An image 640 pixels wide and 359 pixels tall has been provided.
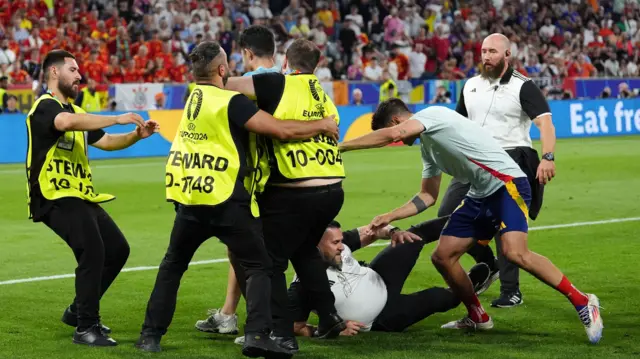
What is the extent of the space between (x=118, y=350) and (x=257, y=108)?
1902mm

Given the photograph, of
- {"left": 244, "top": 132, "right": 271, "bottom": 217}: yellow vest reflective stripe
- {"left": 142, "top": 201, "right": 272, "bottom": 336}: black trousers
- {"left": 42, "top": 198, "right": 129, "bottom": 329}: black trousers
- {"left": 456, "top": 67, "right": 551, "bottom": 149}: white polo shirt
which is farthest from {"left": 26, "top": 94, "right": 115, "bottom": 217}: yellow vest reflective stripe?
{"left": 456, "top": 67, "right": 551, "bottom": 149}: white polo shirt

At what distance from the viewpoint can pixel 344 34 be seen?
31.7m

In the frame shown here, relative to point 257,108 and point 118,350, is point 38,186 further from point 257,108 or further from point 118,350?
point 257,108

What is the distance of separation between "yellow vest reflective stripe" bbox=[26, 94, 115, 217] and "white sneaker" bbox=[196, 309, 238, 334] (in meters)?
1.18

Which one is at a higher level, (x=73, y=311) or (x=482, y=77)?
(x=482, y=77)

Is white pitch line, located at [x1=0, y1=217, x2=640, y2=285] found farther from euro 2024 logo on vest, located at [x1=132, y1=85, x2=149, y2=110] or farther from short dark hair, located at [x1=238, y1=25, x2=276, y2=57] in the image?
euro 2024 logo on vest, located at [x1=132, y1=85, x2=149, y2=110]

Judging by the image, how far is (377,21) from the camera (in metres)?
33.4

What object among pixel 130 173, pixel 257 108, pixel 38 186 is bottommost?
pixel 130 173

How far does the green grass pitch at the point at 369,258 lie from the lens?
7.18 meters

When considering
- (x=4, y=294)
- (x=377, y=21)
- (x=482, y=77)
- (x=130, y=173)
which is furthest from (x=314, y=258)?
(x=377, y=21)

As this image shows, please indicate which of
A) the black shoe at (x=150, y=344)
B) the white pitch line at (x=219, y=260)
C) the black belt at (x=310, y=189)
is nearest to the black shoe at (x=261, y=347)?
the black shoe at (x=150, y=344)

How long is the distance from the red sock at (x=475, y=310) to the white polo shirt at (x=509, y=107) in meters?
1.53

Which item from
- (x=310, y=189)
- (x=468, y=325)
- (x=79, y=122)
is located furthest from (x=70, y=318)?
(x=468, y=325)

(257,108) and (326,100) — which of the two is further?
(326,100)
